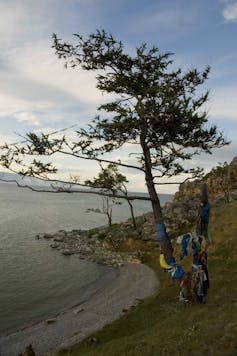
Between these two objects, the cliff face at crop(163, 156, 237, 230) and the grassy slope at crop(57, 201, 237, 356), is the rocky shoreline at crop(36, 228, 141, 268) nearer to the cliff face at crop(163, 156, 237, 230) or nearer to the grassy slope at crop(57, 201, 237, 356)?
the cliff face at crop(163, 156, 237, 230)

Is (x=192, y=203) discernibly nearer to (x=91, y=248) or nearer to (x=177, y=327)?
(x=91, y=248)

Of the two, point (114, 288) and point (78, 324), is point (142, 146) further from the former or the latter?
point (114, 288)

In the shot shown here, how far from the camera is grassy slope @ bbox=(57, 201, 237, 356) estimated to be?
39.3ft

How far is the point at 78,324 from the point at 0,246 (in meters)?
35.5

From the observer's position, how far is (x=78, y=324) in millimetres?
23219

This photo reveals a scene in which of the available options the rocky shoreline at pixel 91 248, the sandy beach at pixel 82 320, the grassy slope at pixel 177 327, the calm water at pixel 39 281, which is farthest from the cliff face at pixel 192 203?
the calm water at pixel 39 281

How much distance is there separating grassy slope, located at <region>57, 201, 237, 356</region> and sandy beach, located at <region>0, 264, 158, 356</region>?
1762 millimetres

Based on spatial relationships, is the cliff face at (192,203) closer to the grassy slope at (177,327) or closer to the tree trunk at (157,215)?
the grassy slope at (177,327)

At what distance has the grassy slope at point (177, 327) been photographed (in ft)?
39.3

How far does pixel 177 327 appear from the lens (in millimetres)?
14312

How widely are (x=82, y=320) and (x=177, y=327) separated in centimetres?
1194

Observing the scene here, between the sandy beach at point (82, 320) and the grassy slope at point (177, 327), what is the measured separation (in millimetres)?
1762

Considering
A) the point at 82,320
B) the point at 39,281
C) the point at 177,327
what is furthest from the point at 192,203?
the point at 177,327

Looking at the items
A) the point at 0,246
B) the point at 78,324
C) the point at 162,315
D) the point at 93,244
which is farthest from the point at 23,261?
the point at 162,315
